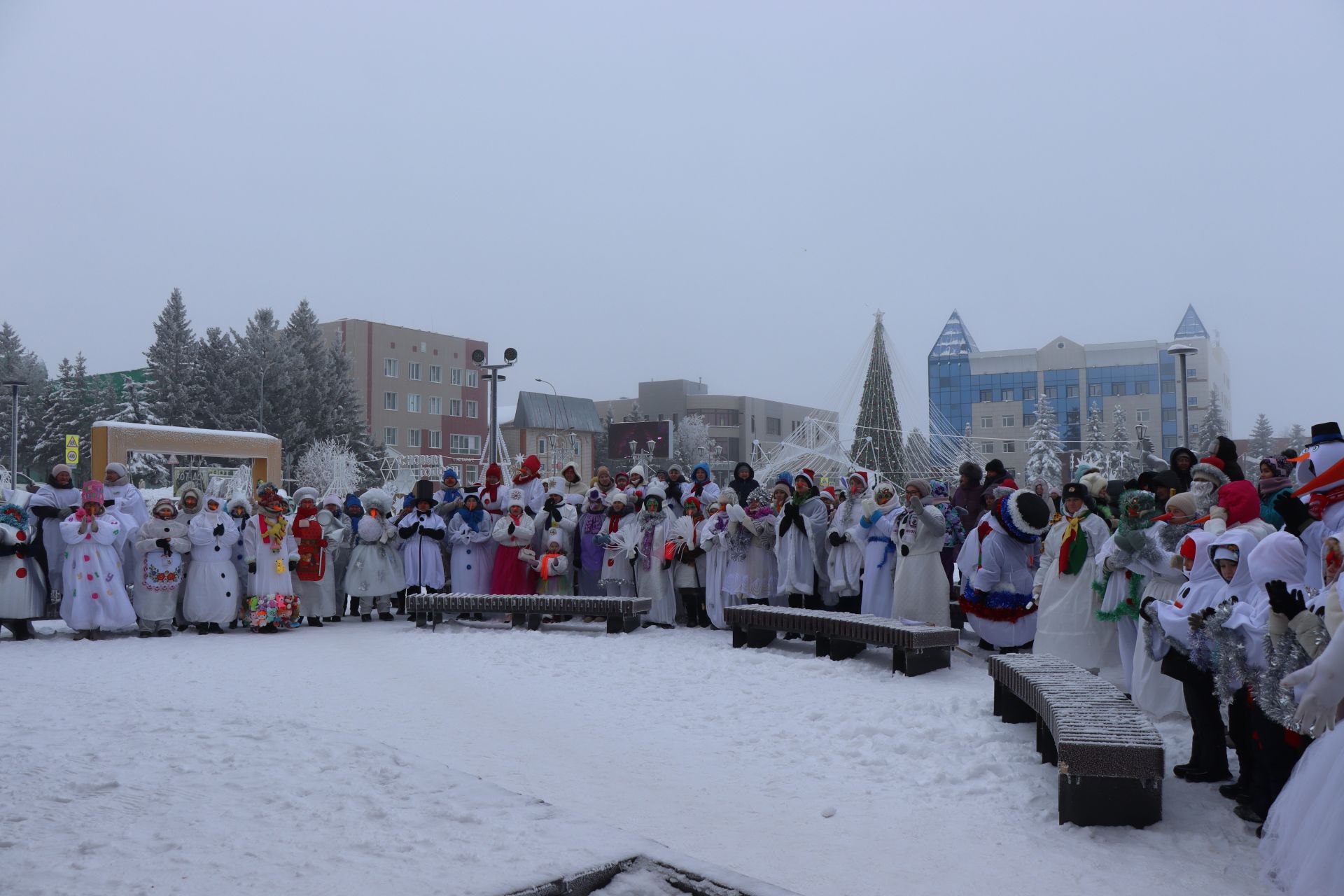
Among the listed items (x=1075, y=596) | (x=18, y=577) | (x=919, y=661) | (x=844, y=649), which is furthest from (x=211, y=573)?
(x=1075, y=596)

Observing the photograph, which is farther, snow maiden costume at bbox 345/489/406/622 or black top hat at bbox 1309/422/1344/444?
snow maiden costume at bbox 345/489/406/622

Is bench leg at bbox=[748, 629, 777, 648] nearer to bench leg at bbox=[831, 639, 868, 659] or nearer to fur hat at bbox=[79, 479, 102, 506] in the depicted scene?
bench leg at bbox=[831, 639, 868, 659]

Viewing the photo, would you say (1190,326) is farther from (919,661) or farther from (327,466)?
(919,661)

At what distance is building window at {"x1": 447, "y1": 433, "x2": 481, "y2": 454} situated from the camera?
75188mm

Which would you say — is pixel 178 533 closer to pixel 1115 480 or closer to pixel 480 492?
pixel 480 492

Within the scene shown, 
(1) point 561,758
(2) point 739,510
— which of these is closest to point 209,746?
A: (1) point 561,758

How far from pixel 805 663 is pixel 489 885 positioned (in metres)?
5.46

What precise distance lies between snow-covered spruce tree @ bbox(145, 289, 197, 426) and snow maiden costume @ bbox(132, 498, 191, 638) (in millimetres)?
43031

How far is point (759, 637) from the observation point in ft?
33.0

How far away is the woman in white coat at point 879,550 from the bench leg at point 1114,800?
19.3ft

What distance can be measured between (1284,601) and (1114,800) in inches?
45.1

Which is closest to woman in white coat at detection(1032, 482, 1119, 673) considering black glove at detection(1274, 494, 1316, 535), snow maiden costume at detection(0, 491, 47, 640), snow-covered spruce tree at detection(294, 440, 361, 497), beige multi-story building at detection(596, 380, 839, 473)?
black glove at detection(1274, 494, 1316, 535)

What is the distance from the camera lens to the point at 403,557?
533 inches

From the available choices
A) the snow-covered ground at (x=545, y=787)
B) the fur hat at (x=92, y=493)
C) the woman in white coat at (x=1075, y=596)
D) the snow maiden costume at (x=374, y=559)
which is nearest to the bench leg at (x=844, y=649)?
the snow-covered ground at (x=545, y=787)
